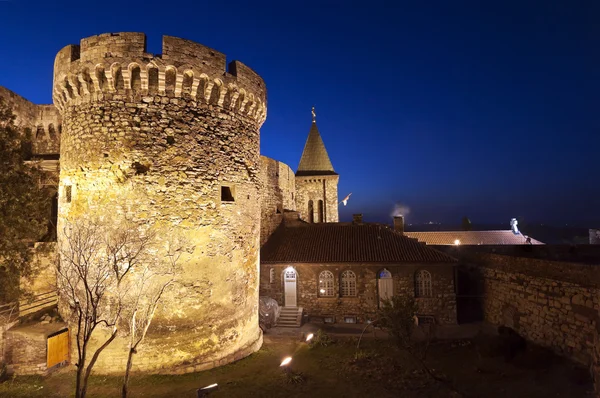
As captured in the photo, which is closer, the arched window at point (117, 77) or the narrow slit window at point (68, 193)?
the arched window at point (117, 77)

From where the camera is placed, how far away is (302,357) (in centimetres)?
1410

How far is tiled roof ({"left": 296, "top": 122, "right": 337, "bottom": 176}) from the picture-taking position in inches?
1286

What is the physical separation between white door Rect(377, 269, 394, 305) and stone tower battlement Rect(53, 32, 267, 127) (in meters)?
13.6

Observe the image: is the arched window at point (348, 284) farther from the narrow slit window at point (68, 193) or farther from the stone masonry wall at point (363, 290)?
the narrow slit window at point (68, 193)

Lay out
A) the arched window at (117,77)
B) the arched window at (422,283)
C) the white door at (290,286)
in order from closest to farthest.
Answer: the arched window at (117,77) → the arched window at (422,283) → the white door at (290,286)

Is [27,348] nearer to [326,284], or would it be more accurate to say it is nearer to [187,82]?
[187,82]

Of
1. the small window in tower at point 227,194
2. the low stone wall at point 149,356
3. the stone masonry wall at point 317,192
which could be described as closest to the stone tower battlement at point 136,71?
the small window in tower at point 227,194

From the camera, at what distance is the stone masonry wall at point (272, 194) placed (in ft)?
75.7

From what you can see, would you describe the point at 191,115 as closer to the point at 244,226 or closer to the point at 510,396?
the point at 244,226

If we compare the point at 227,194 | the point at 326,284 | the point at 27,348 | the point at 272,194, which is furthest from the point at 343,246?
the point at 27,348

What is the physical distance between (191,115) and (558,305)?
56.0 ft

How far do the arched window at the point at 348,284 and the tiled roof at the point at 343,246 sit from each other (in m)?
0.95

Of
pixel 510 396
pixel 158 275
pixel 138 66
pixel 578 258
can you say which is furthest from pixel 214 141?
pixel 578 258

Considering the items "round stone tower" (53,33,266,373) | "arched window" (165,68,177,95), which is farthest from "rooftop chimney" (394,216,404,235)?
"arched window" (165,68,177,95)
